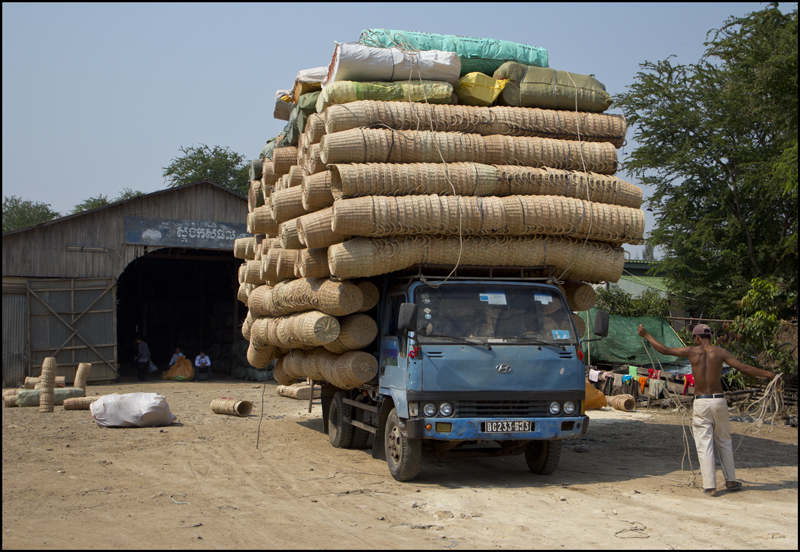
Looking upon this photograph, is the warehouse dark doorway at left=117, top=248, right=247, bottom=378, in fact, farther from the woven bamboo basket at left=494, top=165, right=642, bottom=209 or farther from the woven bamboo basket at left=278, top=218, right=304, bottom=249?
the woven bamboo basket at left=494, top=165, right=642, bottom=209

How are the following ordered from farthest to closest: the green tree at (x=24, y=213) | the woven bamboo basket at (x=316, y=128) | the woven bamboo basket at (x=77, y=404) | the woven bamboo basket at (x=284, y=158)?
the green tree at (x=24, y=213)
the woven bamboo basket at (x=77, y=404)
the woven bamboo basket at (x=284, y=158)
the woven bamboo basket at (x=316, y=128)

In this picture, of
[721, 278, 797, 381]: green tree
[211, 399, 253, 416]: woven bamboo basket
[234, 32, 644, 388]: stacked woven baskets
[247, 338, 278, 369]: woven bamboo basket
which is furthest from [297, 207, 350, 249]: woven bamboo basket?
[721, 278, 797, 381]: green tree

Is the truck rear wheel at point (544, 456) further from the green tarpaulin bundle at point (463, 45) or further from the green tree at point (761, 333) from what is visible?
the green tree at point (761, 333)

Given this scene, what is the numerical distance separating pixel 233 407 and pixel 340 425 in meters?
5.02

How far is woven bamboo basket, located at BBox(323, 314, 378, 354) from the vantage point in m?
9.24

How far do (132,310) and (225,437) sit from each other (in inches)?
987

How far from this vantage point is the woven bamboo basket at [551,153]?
9.52 meters

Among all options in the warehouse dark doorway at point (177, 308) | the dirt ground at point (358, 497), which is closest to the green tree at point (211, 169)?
the warehouse dark doorway at point (177, 308)

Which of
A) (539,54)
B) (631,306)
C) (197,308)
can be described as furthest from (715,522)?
(197,308)

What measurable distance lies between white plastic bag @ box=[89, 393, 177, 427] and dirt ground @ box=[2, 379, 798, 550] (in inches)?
27.5

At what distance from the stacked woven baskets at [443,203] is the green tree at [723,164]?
1166 centimetres

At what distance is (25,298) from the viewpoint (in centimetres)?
2173

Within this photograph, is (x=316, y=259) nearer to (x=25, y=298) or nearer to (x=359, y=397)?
(x=359, y=397)

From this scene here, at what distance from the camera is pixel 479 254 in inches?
353
